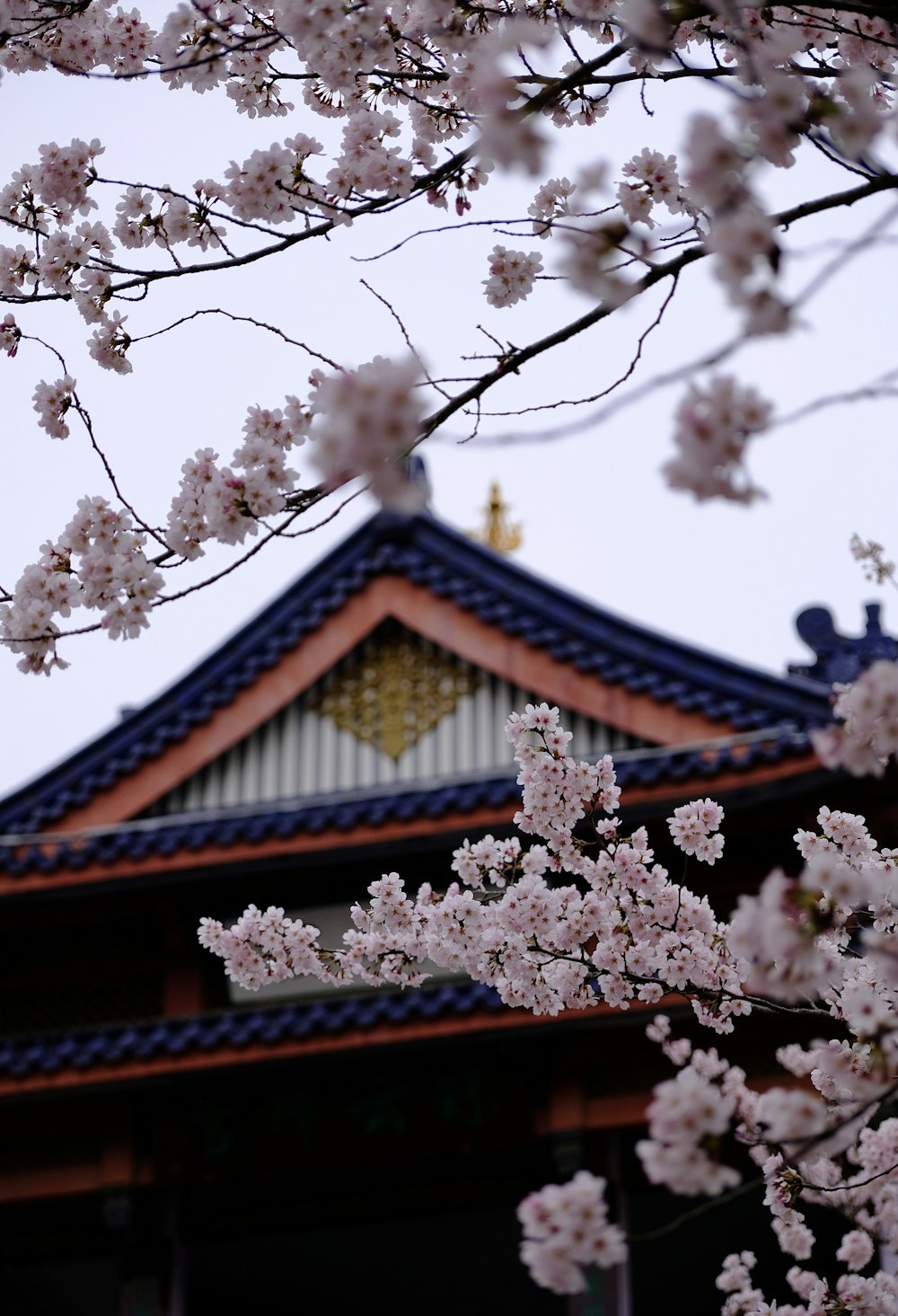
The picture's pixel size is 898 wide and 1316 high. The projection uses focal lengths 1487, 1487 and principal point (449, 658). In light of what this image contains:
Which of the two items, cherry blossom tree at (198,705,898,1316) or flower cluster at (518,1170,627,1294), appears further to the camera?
cherry blossom tree at (198,705,898,1316)

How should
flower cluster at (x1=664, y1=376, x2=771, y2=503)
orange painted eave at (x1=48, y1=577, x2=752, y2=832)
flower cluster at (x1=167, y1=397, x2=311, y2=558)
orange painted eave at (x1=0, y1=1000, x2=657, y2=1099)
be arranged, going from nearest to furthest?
flower cluster at (x1=664, y1=376, x2=771, y2=503) → flower cluster at (x1=167, y1=397, x2=311, y2=558) → orange painted eave at (x1=0, y1=1000, x2=657, y2=1099) → orange painted eave at (x1=48, y1=577, x2=752, y2=832)

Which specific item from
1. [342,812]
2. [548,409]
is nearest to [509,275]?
[548,409]

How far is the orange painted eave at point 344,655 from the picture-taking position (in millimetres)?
9672

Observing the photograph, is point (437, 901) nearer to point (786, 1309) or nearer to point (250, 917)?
point (250, 917)

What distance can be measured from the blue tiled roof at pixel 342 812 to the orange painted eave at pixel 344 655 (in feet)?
1.49

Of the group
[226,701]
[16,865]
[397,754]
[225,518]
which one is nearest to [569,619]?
[397,754]

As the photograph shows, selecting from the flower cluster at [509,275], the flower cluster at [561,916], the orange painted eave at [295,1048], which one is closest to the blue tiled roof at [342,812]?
the orange painted eave at [295,1048]

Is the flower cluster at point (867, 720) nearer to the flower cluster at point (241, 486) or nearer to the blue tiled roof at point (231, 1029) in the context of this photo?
the flower cluster at point (241, 486)

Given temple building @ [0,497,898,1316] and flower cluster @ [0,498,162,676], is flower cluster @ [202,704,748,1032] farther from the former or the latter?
temple building @ [0,497,898,1316]

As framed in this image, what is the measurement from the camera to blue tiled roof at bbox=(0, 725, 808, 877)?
8.60 metres

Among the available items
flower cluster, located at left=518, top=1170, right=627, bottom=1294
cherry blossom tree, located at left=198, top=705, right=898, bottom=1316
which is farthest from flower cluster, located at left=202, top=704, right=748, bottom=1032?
flower cluster, located at left=518, top=1170, right=627, bottom=1294

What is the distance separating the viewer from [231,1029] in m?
8.32

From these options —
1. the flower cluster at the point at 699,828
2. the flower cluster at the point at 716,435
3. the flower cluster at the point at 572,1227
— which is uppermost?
the flower cluster at the point at 716,435

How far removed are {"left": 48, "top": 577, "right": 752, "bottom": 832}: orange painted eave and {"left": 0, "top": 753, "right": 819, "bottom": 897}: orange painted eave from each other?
0.74 m
